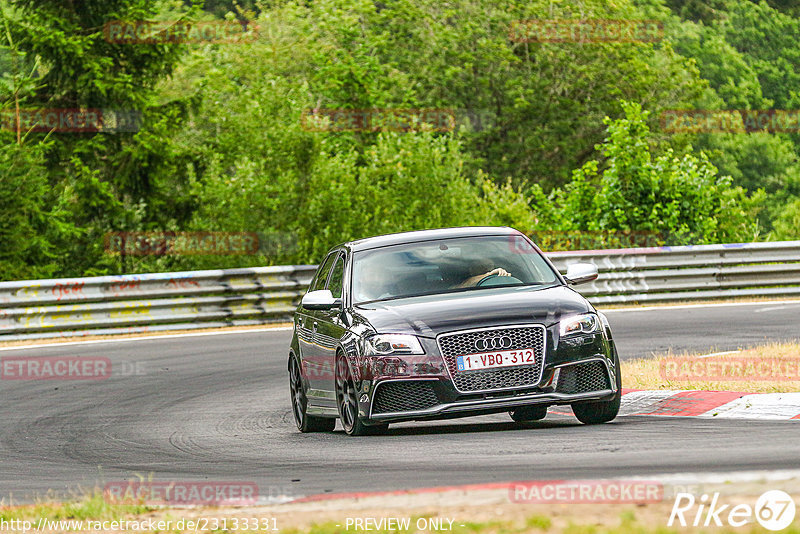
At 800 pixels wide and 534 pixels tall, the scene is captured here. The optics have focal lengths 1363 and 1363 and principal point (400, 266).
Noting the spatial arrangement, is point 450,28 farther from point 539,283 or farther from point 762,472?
point 762,472

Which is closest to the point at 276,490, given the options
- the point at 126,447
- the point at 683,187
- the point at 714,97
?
the point at 126,447

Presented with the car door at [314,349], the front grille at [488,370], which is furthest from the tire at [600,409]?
the car door at [314,349]

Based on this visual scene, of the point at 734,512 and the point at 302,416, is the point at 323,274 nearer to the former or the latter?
the point at 302,416

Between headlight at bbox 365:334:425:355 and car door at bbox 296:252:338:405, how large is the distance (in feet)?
3.52

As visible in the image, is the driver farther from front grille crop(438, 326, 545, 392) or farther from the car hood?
front grille crop(438, 326, 545, 392)

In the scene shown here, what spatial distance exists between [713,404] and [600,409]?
1.11 metres

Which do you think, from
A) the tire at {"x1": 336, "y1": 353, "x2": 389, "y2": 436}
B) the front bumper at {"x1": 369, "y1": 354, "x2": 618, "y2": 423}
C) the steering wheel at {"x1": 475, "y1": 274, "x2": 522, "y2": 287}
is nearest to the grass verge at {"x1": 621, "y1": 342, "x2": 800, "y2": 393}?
the front bumper at {"x1": 369, "y1": 354, "x2": 618, "y2": 423}

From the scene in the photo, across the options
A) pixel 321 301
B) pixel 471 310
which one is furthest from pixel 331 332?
pixel 471 310

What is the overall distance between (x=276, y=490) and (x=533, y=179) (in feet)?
163

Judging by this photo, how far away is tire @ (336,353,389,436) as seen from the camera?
9.58m

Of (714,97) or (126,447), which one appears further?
(714,97)

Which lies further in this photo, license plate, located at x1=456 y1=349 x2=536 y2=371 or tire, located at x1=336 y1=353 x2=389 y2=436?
tire, located at x1=336 y1=353 x2=389 y2=436

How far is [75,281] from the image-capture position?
2008 cm

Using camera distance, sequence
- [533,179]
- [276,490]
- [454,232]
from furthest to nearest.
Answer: [533,179], [454,232], [276,490]
